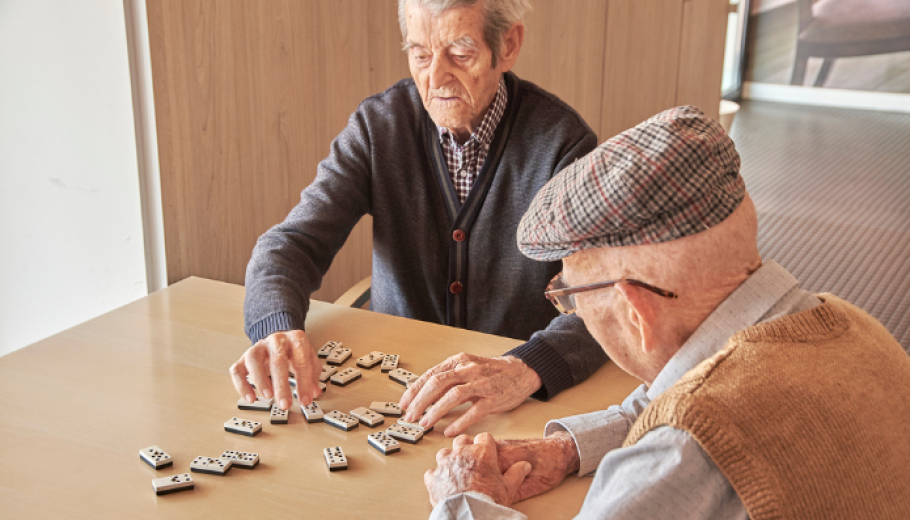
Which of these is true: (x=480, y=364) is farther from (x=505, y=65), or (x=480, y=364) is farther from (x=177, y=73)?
(x=177, y=73)

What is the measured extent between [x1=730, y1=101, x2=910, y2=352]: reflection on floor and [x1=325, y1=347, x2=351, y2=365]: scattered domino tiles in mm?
2428

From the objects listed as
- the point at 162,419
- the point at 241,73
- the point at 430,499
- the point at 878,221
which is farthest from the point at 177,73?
the point at 878,221

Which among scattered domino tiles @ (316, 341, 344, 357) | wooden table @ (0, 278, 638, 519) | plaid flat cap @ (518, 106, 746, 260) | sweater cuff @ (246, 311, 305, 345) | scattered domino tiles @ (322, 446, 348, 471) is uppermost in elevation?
plaid flat cap @ (518, 106, 746, 260)

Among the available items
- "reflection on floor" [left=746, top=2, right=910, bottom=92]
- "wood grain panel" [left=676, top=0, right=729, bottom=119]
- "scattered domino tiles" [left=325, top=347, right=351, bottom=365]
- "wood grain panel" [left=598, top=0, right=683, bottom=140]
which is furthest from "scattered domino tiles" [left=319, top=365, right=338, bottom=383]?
"reflection on floor" [left=746, top=2, right=910, bottom=92]

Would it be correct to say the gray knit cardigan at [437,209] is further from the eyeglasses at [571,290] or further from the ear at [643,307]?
the ear at [643,307]

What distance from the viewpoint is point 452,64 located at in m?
1.94

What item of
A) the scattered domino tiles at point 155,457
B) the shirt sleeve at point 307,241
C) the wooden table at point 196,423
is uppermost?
the shirt sleeve at point 307,241

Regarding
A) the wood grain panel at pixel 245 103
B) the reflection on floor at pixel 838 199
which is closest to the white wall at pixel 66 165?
the wood grain panel at pixel 245 103

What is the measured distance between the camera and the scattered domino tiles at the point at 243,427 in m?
1.38

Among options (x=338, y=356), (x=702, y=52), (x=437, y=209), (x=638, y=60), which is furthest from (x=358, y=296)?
(x=702, y=52)

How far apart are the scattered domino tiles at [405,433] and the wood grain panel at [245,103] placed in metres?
1.26

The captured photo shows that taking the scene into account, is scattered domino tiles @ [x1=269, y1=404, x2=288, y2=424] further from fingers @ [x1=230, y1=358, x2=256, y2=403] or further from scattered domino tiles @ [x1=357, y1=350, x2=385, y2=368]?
scattered domino tiles @ [x1=357, y1=350, x2=385, y2=368]

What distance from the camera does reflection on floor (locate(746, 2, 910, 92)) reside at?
7.52 meters

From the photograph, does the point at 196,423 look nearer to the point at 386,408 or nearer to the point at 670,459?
the point at 386,408
